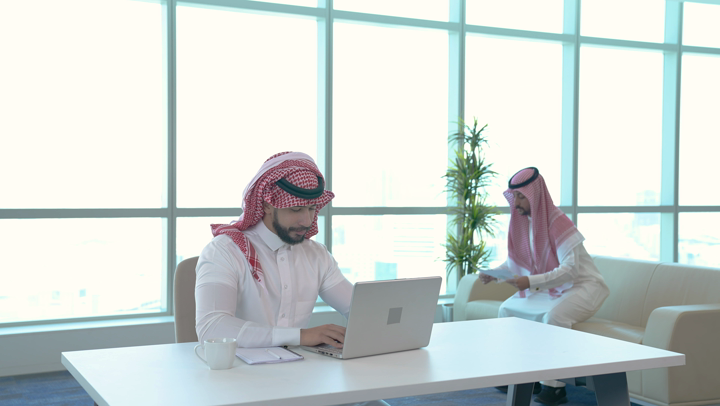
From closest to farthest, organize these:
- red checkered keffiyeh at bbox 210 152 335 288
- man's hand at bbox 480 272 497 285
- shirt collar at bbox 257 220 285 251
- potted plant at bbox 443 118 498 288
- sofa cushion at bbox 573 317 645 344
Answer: red checkered keffiyeh at bbox 210 152 335 288
shirt collar at bbox 257 220 285 251
sofa cushion at bbox 573 317 645 344
man's hand at bbox 480 272 497 285
potted plant at bbox 443 118 498 288

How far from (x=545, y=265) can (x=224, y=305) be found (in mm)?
2718

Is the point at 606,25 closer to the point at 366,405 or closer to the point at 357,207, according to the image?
the point at 357,207

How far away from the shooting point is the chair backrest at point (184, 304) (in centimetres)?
257

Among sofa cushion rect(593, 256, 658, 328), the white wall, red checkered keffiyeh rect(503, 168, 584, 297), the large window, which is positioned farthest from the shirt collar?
the large window

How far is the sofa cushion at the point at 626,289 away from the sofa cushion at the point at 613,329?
0.08 meters

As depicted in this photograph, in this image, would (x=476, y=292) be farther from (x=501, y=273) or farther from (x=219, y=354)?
(x=219, y=354)

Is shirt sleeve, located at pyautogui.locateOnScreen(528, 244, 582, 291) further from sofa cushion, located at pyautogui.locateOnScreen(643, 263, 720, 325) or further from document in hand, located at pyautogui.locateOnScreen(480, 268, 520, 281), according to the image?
sofa cushion, located at pyautogui.locateOnScreen(643, 263, 720, 325)

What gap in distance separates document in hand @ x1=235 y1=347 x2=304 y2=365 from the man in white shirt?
247 cm

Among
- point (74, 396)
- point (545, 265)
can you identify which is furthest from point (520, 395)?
point (74, 396)

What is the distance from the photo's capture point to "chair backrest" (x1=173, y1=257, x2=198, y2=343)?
2.57m

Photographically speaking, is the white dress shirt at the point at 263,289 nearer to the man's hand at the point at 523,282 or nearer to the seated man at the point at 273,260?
the seated man at the point at 273,260

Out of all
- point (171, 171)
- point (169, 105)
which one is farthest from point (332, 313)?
point (169, 105)

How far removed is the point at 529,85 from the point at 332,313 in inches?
118

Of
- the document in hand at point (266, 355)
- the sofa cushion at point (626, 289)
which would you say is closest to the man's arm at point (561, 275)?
the sofa cushion at point (626, 289)
